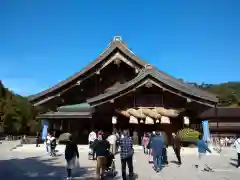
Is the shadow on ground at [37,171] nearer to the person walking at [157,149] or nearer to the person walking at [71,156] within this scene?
the person walking at [71,156]

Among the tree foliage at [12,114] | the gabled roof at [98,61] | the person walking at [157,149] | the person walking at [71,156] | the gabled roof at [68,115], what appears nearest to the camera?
the person walking at [71,156]

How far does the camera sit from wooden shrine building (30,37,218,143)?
78.7 ft

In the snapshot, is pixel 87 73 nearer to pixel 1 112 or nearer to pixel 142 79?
pixel 142 79

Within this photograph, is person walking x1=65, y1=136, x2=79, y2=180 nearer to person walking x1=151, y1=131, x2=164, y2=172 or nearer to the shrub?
person walking x1=151, y1=131, x2=164, y2=172

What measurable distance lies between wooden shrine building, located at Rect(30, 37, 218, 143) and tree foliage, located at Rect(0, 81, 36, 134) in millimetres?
44822

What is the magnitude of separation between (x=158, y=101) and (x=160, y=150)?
1115cm

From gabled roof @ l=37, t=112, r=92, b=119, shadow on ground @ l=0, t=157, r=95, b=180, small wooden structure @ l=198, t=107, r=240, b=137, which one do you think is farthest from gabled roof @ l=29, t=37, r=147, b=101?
small wooden structure @ l=198, t=107, r=240, b=137

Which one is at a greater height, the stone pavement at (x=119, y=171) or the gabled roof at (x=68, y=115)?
the gabled roof at (x=68, y=115)

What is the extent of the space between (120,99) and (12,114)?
180ft

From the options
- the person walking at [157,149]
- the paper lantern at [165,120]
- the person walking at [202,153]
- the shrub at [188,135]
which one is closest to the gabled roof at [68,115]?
the paper lantern at [165,120]

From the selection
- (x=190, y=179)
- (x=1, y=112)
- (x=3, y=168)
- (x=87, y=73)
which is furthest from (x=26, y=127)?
(x=190, y=179)

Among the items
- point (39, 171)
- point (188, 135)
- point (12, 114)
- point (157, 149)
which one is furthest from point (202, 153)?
point (12, 114)

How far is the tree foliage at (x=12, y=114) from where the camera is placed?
7312 cm

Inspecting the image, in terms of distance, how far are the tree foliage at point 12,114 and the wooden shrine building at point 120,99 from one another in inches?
Answer: 1765
